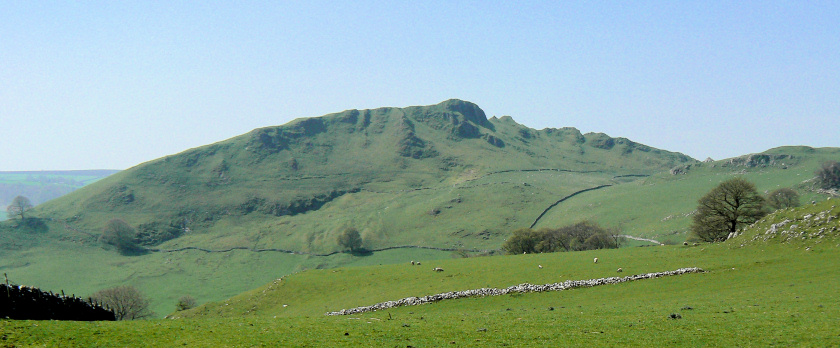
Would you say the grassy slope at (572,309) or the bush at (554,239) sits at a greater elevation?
the grassy slope at (572,309)

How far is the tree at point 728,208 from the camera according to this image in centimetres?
6475

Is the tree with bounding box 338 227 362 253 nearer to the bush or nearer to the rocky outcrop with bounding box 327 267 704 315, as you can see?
the bush

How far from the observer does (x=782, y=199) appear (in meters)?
114

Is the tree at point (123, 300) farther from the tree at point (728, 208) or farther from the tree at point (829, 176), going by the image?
the tree at point (829, 176)

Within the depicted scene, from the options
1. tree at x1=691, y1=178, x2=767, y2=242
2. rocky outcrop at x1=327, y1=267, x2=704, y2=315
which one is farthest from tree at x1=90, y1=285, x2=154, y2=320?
tree at x1=691, y1=178, x2=767, y2=242

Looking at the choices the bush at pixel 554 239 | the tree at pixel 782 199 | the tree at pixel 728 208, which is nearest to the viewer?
the tree at pixel 728 208

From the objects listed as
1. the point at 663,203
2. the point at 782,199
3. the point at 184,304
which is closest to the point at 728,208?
the point at 782,199

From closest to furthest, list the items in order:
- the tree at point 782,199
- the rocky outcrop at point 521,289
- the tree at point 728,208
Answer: the rocky outcrop at point 521,289 → the tree at point 728,208 → the tree at point 782,199

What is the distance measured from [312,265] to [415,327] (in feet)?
475

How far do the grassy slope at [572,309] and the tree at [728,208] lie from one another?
1325cm

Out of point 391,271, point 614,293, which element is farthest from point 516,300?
point 391,271

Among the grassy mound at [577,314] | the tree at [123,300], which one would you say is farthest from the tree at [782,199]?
the tree at [123,300]

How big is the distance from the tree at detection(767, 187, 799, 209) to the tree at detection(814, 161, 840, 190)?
2154 centimetres

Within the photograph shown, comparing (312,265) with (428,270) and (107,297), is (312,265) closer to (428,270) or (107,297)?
(107,297)
